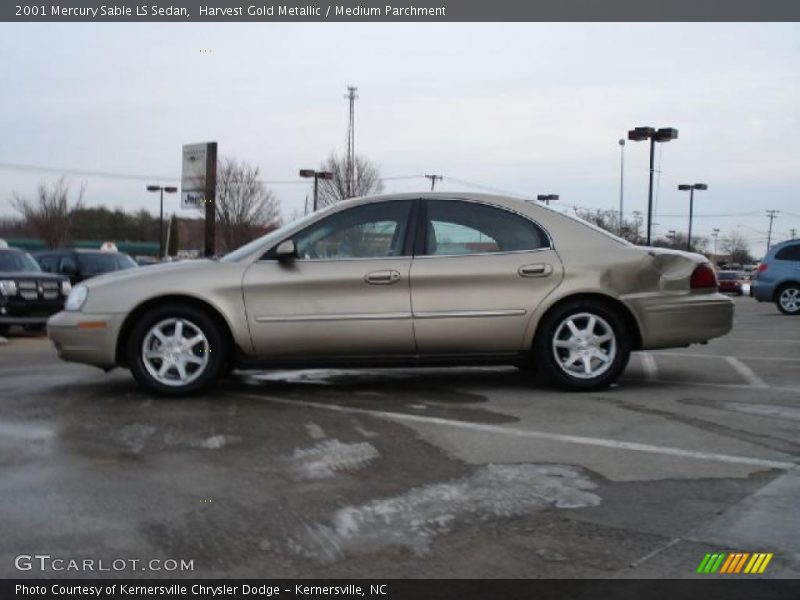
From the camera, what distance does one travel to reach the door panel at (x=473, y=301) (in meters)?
6.05

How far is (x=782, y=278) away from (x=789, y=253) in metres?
0.63

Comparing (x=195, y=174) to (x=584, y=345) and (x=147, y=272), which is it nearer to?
(x=147, y=272)

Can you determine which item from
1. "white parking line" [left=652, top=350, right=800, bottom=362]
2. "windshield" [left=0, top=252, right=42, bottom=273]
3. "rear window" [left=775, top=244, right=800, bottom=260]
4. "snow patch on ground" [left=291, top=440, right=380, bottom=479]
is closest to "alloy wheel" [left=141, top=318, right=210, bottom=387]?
"snow patch on ground" [left=291, top=440, right=380, bottom=479]

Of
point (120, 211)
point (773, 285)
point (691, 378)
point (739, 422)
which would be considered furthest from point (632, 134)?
point (120, 211)

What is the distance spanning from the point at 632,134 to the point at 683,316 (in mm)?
23177

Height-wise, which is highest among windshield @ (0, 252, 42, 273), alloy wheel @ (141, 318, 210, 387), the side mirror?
the side mirror

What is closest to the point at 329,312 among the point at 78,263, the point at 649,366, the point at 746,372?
the point at 649,366

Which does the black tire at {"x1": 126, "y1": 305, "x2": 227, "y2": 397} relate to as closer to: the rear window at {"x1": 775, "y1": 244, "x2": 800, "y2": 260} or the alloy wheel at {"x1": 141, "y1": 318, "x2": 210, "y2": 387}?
the alloy wheel at {"x1": 141, "y1": 318, "x2": 210, "y2": 387}

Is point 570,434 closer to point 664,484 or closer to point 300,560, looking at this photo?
point 664,484

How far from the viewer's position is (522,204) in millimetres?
6430

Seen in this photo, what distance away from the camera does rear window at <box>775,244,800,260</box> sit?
17.7 m

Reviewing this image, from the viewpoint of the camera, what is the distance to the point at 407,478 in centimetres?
402

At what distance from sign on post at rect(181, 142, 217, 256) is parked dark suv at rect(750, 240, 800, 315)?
14.5 meters
